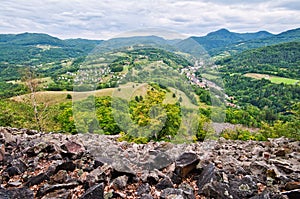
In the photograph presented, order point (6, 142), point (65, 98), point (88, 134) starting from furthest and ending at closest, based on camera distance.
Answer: point (65, 98), point (88, 134), point (6, 142)

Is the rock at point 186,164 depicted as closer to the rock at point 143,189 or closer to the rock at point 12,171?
the rock at point 143,189

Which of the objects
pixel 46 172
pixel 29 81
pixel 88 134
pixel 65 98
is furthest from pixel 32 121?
pixel 65 98

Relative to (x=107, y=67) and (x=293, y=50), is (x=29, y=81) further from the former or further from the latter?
(x=293, y=50)

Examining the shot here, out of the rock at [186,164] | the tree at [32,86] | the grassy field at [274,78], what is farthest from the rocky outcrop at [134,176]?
the grassy field at [274,78]

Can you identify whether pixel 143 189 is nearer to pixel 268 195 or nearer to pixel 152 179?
pixel 152 179

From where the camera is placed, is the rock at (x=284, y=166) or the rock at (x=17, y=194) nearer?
the rock at (x=17, y=194)

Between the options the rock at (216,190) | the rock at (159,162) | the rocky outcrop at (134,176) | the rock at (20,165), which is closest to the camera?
the rock at (216,190)
